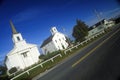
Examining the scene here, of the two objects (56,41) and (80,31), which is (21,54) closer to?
(56,41)

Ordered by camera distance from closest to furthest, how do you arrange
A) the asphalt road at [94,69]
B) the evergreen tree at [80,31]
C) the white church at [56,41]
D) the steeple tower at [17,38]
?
the asphalt road at [94,69] < the steeple tower at [17,38] < the white church at [56,41] < the evergreen tree at [80,31]

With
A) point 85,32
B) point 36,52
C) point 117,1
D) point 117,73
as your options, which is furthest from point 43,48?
point 117,73

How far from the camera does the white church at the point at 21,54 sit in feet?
150

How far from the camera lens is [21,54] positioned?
4662 cm

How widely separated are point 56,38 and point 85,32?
14.2m

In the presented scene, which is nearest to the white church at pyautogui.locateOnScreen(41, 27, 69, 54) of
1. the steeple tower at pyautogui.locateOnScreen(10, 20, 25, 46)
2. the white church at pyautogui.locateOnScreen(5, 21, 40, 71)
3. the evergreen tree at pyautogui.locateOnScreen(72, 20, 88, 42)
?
the evergreen tree at pyautogui.locateOnScreen(72, 20, 88, 42)

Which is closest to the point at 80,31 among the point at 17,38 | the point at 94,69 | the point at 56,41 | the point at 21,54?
the point at 56,41

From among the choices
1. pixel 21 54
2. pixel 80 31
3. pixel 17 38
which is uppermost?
pixel 17 38

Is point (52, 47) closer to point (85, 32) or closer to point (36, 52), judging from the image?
point (85, 32)

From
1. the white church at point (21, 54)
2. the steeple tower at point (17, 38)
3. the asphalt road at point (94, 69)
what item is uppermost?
the steeple tower at point (17, 38)

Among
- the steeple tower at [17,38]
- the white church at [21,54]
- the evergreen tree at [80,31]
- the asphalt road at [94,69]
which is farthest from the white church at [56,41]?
the asphalt road at [94,69]

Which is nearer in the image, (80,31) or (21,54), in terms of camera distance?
(21,54)

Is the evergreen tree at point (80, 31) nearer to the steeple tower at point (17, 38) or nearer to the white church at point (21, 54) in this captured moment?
the white church at point (21, 54)

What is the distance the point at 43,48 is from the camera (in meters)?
87.1
